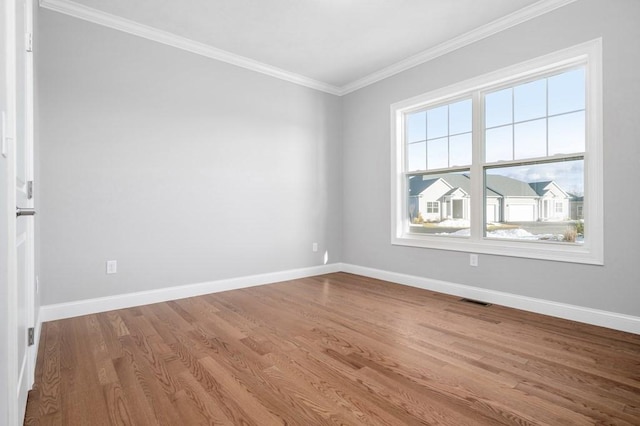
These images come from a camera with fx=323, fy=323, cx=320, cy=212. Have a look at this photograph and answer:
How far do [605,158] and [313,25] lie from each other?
279 cm

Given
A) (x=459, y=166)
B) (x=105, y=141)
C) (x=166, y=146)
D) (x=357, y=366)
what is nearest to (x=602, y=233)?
(x=459, y=166)

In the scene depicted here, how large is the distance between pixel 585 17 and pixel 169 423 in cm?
395

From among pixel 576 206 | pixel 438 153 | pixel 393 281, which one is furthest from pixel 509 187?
pixel 393 281

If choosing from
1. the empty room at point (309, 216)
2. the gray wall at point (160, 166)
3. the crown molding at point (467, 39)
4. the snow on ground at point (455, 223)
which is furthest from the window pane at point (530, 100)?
the gray wall at point (160, 166)

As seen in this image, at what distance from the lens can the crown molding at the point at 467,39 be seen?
2.81 m

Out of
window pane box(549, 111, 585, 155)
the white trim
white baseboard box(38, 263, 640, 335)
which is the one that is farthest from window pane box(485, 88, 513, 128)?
the white trim

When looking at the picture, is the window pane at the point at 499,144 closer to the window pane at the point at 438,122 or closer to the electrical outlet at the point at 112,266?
the window pane at the point at 438,122

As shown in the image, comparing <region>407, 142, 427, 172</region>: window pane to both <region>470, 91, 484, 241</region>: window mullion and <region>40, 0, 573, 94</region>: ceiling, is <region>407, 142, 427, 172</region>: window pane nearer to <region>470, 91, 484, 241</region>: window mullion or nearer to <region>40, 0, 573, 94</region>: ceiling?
<region>470, 91, 484, 241</region>: window mullion

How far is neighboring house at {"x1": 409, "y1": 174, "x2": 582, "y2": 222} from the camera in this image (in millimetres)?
2939

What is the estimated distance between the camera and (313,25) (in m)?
3.20

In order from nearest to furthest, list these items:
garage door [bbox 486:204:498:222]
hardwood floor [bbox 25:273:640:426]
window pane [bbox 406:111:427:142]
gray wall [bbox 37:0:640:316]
→ hardwood floor [bbox 25:273:640:426]
gray wall [bbox 37:0:640:316]
garage door [bbox 486:204:498:222]
window pane [bbox 406:111:427:142]

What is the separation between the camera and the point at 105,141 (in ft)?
9.70

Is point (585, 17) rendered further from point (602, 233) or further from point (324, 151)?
point (324, 151)

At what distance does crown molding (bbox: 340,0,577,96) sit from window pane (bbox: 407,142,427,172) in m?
0.95
